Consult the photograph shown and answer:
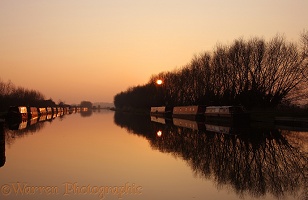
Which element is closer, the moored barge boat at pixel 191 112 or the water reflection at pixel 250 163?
the water reflection at pixel 250 163

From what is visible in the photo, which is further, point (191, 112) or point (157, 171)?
point (191, 112)

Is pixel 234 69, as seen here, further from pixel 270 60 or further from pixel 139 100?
pixel 139 100

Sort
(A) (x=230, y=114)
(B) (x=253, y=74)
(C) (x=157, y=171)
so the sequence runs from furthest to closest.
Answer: (B) (x=253, y=74) → (A) (x=230, y=114) → (C) (x=157, y=171)

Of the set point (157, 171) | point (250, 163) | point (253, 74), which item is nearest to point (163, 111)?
point (253, 74)

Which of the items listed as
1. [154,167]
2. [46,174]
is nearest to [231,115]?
[154,167]

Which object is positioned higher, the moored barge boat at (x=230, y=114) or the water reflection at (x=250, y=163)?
the moored barge boat at (x=230, y=114)

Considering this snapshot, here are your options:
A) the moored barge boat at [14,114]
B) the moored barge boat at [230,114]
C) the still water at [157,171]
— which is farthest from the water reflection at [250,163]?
the moored barge boat at [14,114]

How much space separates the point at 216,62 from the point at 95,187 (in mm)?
53775

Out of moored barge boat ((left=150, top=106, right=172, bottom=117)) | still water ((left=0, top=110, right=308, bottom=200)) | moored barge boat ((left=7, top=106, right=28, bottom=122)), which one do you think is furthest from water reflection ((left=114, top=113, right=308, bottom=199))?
moored barge boat ((left=150, top=106, right=172, bottom=117))

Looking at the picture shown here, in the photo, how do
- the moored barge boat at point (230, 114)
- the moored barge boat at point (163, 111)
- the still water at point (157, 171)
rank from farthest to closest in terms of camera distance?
the moored barge boat at point (163, 111) < the moored barge boat at point (230, 114) < the still water at point (157, 171)

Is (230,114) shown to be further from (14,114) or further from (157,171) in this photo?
(14,114)

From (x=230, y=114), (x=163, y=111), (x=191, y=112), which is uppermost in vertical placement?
(x=163, y=111)

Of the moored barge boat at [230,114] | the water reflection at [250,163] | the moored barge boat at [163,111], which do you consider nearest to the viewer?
the water reflection at [250,163]

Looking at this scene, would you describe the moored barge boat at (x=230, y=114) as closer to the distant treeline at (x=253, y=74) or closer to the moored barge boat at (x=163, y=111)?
the distant treeline at (x=253, y=74)
